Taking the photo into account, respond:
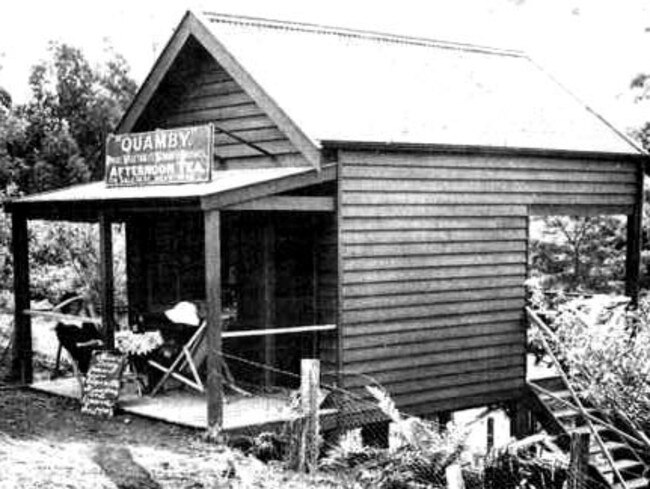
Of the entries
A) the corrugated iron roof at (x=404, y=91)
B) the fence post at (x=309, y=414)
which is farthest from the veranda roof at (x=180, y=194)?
the fence post at (x=309, y=414)

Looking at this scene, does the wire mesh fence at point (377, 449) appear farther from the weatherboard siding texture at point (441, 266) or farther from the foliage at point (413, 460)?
the weatherboard siding texture at point (441, 266)

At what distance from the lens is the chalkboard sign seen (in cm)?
1166

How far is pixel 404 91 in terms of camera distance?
540 inches

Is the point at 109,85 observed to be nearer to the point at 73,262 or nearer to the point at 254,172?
the point at 73,262

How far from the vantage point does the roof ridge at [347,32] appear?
13.6m

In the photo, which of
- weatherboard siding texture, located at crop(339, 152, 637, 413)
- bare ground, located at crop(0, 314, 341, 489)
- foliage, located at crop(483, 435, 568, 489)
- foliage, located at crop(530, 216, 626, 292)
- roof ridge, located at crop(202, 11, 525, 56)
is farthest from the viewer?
foliage, located at crop(530, 216, 626, 292)

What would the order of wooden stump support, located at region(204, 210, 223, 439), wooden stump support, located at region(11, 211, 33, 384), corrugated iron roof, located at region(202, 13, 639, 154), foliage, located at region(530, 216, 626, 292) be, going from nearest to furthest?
wooden stump support, located at region(204, 210, 223, 439), corrugated iron roof, located at region(202, 13, 639, 154), wooden stump support, located at region(11, 211, 33, 384), foliage, located at region(530, 216, 626, 292)

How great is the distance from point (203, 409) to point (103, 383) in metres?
1.45

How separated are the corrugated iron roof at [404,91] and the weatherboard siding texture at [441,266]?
424 millimetres

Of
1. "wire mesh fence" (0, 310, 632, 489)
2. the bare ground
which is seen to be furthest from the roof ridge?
the bare ground

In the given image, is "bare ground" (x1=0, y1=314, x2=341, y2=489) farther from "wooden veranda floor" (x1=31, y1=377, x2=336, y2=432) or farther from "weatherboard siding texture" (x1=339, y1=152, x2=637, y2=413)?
"weatherboard siding texture" (x1=339, y1=152, x2=637, y2=413)

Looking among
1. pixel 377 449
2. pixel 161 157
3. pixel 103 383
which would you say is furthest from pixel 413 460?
pixel 161 157

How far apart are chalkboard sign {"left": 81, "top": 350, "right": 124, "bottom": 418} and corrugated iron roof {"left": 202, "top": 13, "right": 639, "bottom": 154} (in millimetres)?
3922

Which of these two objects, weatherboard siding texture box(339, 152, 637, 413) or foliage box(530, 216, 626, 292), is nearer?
weatherboard siding texture box(339, 152, 637, 413)
